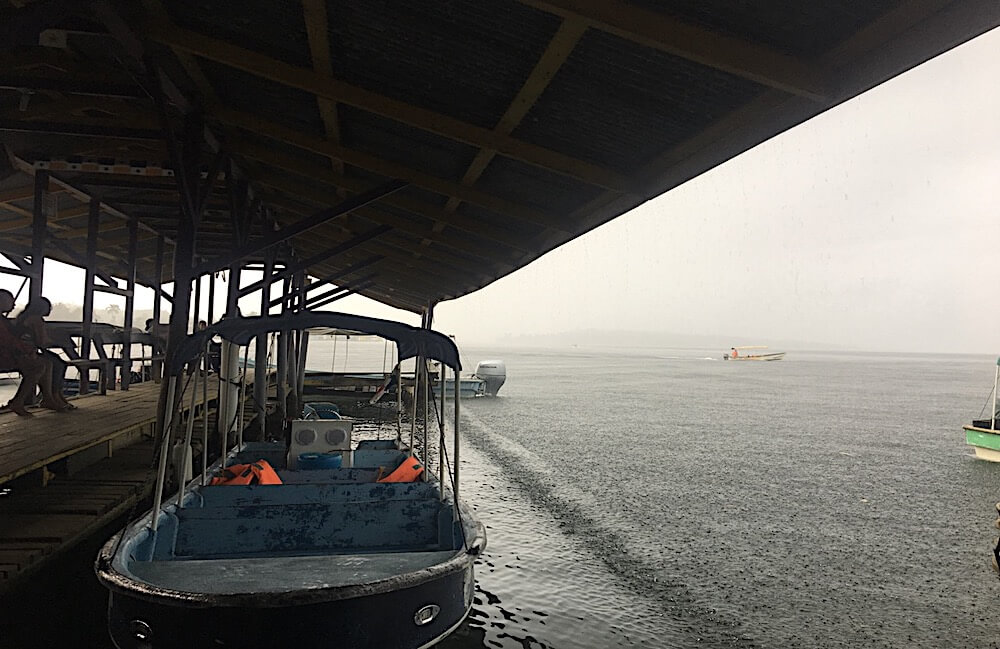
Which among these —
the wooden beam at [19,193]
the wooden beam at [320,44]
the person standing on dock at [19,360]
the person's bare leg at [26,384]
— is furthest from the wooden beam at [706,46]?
the wooden beam at [19,193]

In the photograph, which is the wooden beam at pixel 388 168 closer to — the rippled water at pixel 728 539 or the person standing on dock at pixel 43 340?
the person standing on dock at pixel 43 340

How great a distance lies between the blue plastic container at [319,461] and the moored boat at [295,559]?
72 centimetres

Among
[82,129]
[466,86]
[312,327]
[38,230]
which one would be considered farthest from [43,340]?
[466,86]

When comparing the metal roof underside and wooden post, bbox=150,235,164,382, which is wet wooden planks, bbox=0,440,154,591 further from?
wooden post, bbox=150,235,164,382

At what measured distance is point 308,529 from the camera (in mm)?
6082

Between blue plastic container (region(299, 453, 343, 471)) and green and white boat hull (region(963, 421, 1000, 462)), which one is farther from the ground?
blue plastic container (region(299, 453, 343, 471))

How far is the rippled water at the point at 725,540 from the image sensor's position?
7973 mm

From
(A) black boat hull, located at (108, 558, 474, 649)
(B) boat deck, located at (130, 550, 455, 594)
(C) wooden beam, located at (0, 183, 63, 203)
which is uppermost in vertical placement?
(C) wooden beam, located at (0, 183, 63, 203)

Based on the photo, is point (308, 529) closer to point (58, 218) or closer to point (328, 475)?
point (328, 475)

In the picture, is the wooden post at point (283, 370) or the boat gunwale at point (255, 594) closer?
the boat gunwale at point (255, 594)

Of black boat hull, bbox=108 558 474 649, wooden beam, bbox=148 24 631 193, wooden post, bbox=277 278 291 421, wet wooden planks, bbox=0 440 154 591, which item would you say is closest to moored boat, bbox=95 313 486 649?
black boat hull, bbox=108 558 474 649

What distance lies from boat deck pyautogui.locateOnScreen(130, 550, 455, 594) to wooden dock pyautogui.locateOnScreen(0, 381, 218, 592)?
1.41 m

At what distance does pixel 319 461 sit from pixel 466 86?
18.7ft

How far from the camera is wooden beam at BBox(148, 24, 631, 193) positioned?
5.29 metres
